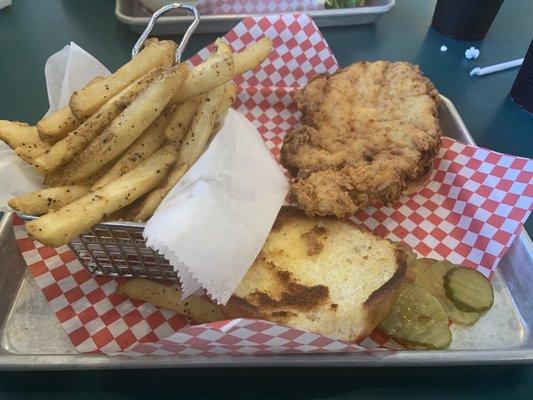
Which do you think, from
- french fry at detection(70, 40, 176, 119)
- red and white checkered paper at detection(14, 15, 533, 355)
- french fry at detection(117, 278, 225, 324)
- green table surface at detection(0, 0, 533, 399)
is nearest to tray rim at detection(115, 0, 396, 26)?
green table surface at detection(0, 0, 533, 399)

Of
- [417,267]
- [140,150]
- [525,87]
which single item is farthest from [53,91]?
[525,87]

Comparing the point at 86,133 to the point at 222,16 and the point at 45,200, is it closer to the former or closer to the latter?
the point at 45,200

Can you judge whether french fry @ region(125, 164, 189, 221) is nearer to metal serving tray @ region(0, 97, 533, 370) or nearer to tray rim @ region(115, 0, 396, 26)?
metal serving tray @ region(0, 97, 533, 370)

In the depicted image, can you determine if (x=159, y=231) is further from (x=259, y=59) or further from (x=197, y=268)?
(x=259, y=59)

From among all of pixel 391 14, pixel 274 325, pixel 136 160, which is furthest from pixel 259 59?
pixel 391 14

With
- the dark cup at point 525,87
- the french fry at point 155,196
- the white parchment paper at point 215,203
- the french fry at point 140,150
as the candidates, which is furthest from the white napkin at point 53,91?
the dark cup at point 525,87
